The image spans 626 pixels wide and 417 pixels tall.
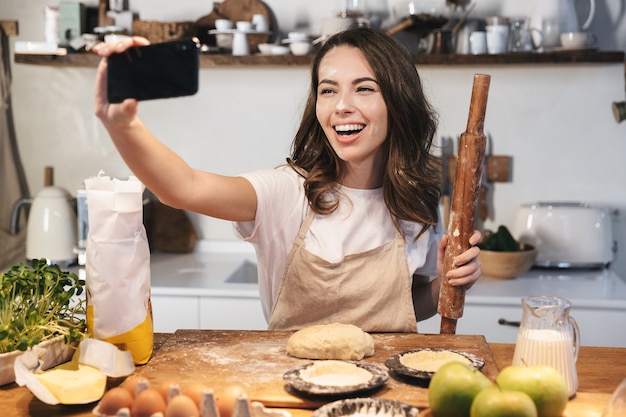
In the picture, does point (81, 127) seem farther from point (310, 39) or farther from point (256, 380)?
point (256, 380)

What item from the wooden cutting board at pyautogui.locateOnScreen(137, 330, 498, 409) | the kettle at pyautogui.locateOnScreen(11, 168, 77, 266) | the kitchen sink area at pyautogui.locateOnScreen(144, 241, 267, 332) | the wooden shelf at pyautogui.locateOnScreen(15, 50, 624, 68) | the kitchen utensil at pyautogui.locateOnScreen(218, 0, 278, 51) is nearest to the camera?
the wooden cutting board at pyautogui.locateOnScreen(137, 330, 498, 409)

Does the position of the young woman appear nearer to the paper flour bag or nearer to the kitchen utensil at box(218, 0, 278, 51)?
the paper flour bag

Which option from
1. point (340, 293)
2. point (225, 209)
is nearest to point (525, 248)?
point (340, 293)

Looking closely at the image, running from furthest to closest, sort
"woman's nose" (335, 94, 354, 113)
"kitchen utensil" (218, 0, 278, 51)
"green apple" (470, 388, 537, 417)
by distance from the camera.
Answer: "kitchen utensil" (218, 0, 278, 51)
"woman's nose" (335, 94, 354, 113)
"green apple" (470, 388, 537, 417)

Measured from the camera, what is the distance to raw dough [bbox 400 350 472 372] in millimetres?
1255

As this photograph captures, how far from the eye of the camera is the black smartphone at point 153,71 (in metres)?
1.14

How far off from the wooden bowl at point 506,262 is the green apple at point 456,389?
168 centimetres

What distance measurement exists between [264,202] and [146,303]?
1.30ft

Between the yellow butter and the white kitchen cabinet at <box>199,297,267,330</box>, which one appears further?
the white kitchen cabinet at <box>199,297,267,330</box>

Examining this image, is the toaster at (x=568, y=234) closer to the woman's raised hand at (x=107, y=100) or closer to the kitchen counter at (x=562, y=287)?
the kitchen counter at (x=562, y=287)

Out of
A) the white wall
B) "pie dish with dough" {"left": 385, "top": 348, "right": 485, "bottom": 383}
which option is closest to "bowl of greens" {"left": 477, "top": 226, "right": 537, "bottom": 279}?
the white wall

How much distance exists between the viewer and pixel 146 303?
1.34 metres

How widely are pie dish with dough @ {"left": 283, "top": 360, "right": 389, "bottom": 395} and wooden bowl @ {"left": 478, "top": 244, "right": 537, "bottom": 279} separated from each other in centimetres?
151

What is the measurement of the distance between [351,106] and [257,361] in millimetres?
623
